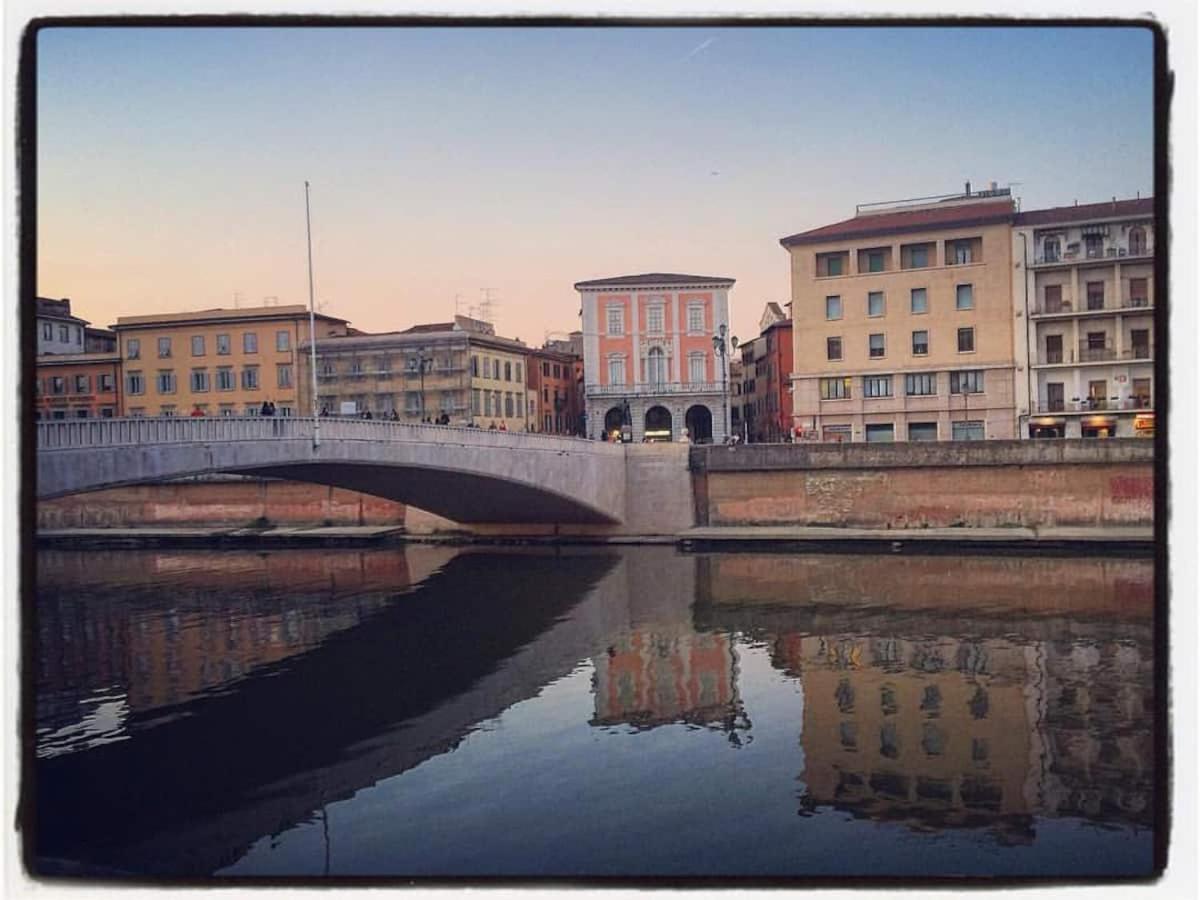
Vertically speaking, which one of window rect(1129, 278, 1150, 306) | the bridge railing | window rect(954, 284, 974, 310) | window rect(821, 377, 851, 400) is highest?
window rect(954, 284, 974, 310)

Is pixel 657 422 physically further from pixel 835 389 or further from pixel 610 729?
pixel 610 729

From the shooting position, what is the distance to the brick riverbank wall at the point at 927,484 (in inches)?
1144

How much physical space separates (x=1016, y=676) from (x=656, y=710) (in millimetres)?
5355

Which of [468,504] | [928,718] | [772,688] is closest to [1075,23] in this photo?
[928,718]

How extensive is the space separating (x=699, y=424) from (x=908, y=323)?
11.7m

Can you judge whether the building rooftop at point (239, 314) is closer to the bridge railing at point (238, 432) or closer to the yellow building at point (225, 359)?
→ the yellow building at point (225, 359)

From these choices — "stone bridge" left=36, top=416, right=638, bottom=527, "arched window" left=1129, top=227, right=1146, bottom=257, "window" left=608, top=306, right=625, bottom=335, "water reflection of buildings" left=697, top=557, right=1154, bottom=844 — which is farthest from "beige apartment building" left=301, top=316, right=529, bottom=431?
"arched window" left=1129, top=227, right=1146, bottom=257

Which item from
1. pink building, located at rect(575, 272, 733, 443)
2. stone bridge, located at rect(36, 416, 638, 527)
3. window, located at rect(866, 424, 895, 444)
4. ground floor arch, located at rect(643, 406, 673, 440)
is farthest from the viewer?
ground floor arch, located at rect(643, 406, 673, 440)

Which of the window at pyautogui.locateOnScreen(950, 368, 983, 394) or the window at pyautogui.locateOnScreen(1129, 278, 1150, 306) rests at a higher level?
the window at pyautogui.locateOnScreen(1129, 278, 1150, 306)

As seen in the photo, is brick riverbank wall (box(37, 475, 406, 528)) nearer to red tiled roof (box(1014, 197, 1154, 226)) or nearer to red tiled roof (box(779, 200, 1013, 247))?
red tiled roof (box(779, 200, 1013, 247))

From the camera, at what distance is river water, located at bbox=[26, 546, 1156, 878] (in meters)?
8.96

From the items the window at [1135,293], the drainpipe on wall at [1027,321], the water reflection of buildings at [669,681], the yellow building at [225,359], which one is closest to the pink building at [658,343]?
the drainpipe on wall at [1027,321]

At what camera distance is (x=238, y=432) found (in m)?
18.6

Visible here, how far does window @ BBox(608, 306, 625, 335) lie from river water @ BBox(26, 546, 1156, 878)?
20155mm
